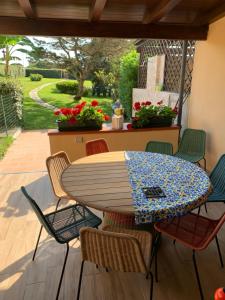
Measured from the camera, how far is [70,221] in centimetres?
209

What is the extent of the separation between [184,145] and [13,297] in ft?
10.5

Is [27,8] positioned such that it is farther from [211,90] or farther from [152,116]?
[211,90]

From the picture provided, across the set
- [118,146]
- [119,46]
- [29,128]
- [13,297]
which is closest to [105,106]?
[119,46]

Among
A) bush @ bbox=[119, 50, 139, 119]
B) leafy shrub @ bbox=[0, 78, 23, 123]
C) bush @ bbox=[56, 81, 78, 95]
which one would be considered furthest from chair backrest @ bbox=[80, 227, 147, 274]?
bush @ bbox=[56, 81, 78, 95]

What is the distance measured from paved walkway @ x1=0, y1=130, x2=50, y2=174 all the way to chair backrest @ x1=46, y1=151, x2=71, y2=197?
1817mm

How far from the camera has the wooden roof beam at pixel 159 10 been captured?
285 centimetres

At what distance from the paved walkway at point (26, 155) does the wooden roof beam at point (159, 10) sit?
3056mm

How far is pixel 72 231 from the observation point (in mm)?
1953

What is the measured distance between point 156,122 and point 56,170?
88.7 inches

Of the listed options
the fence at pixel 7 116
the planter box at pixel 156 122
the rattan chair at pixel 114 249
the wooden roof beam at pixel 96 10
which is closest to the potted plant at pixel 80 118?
the planter box at pixel 156 122

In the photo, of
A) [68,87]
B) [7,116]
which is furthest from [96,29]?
[68,87]

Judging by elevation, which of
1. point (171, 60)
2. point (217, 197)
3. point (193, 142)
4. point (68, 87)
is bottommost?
point (217, 197)

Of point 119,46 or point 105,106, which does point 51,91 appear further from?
point 119,46

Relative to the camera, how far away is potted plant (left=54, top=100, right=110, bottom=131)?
387 cm
